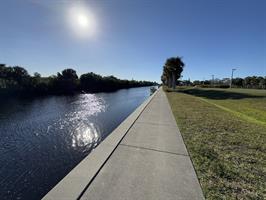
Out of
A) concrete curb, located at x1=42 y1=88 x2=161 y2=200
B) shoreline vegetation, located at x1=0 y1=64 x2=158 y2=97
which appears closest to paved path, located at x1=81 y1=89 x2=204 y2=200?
concrete curb, located at x1=42 y1=88 x2=161 y2=200

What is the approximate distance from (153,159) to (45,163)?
12.4 feet

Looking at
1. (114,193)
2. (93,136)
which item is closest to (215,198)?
(114,193)

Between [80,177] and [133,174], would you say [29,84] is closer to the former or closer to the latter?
[80,177]

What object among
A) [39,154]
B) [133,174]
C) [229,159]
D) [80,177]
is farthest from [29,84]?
[229,159]

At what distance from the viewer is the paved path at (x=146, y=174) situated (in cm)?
318

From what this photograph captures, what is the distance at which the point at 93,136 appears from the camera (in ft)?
30.3

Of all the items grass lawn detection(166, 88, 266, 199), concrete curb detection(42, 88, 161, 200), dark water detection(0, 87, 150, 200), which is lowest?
dark water detection(0, 87, 150, 200)

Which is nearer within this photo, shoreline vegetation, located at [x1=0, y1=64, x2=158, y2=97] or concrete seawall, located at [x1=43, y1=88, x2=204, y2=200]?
concrete seawall, located at [x1=43, y1=88, x2=204, y2=200]

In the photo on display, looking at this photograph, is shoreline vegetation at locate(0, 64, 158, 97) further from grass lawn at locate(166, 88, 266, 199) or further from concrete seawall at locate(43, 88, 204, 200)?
grass lawn at locate(166, 88, 266, 199)

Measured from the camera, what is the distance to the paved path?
125 inches

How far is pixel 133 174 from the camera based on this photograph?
151 inches

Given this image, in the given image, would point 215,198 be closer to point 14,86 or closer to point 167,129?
point 167,129

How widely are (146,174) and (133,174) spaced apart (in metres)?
0.28

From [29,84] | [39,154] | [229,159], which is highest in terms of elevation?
[29,84]
